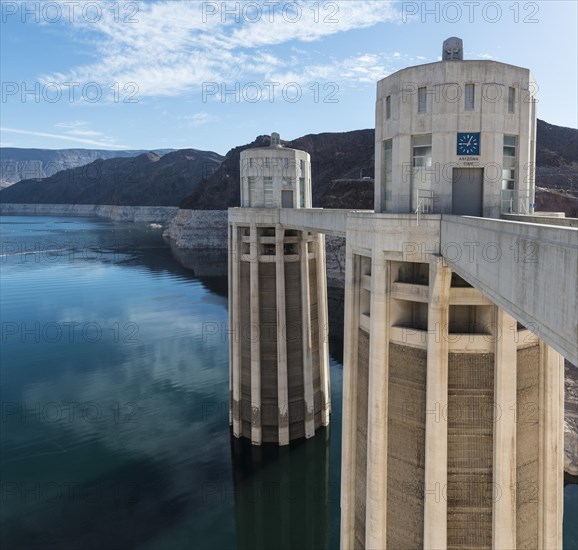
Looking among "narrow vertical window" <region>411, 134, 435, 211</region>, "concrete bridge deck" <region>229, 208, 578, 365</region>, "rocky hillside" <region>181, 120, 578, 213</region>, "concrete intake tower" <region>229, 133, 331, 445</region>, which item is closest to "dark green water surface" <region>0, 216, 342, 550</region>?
"concrete intake tower" <region>229, 133, 331, 445</region>

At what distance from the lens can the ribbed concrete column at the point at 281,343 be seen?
98.2 feet

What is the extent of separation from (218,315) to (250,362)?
36.7 metres

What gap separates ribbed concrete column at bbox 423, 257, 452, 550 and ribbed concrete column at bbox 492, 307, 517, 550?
132cm

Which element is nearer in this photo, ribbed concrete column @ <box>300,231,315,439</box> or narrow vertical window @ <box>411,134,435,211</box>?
narrow vertical window @ <box>411,134,435,211</box>

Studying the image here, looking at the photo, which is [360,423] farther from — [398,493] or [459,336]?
[459,336]

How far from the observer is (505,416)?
12625 millimetres

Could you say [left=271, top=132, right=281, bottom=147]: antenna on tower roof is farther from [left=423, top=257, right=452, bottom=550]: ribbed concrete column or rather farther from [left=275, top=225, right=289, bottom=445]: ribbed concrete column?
[left=423, top=257, right=452, bottom=550]: ribbed concrete column

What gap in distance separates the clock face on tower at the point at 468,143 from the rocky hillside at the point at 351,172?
6559 centimetres

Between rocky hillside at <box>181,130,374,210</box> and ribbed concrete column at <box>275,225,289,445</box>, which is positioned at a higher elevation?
rocky hillside at <box>181,130,374,210</box>

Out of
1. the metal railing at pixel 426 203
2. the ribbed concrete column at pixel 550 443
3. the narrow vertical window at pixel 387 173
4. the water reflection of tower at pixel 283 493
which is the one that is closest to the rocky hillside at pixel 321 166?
the water reflection of tower at pixel 283 493

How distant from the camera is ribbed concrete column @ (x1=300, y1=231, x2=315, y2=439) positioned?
3084 cm

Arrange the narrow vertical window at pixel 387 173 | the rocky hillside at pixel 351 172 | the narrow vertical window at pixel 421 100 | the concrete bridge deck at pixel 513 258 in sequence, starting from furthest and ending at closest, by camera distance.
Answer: the rocky hillside at pixel 351 172 < the narrow vertical window at pixel 387 173 < the narrow vertical window at pixel 421 100 < the concrete bridge deck at pixel 513 258

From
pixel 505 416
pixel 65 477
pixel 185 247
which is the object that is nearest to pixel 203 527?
pixel 65 477

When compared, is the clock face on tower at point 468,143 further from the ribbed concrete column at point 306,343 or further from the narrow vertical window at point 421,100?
the ribbed concrete column at point 306,343
